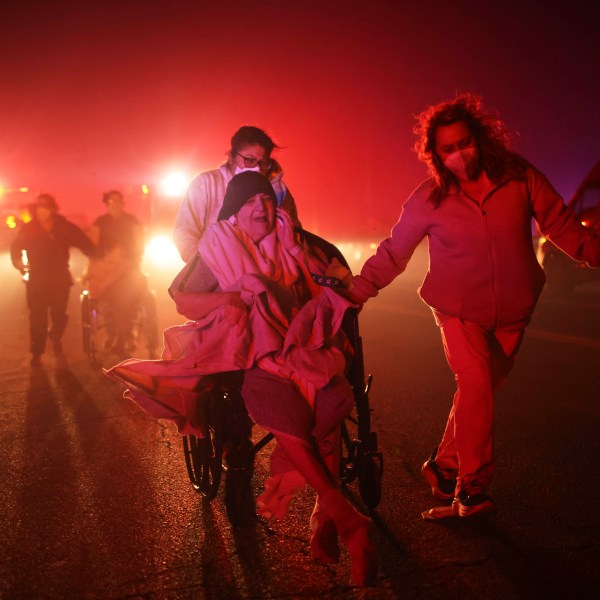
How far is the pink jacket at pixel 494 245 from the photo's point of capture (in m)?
3.96

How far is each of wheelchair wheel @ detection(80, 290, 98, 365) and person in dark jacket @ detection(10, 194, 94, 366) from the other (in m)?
0.49

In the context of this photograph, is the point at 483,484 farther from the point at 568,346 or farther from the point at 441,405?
the point at 568,346

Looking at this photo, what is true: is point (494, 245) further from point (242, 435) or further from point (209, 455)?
point (209, 455)

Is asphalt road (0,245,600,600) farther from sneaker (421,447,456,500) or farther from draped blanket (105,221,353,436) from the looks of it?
draped blanket (105,221,353,436)

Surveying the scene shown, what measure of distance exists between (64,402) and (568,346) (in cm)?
616

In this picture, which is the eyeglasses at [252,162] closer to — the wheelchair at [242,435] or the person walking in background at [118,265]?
the wheelchair at [242,435]

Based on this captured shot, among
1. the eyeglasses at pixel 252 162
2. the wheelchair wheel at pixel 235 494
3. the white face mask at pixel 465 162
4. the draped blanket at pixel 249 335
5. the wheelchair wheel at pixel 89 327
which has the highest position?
the eyeglasses at pixel 252 162

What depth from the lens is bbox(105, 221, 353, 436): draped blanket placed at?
363 centimetres

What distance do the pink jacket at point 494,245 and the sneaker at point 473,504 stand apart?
0.92m

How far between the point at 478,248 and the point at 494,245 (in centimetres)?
9

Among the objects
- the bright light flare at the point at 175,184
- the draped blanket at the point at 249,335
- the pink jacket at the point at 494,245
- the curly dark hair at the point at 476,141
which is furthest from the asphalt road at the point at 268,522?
the bright light flare at the point at 175,184

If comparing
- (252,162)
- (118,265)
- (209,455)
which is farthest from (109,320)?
(209,455)

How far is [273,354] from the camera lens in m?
3.67

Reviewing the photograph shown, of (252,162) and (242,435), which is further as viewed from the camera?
(252,162)
